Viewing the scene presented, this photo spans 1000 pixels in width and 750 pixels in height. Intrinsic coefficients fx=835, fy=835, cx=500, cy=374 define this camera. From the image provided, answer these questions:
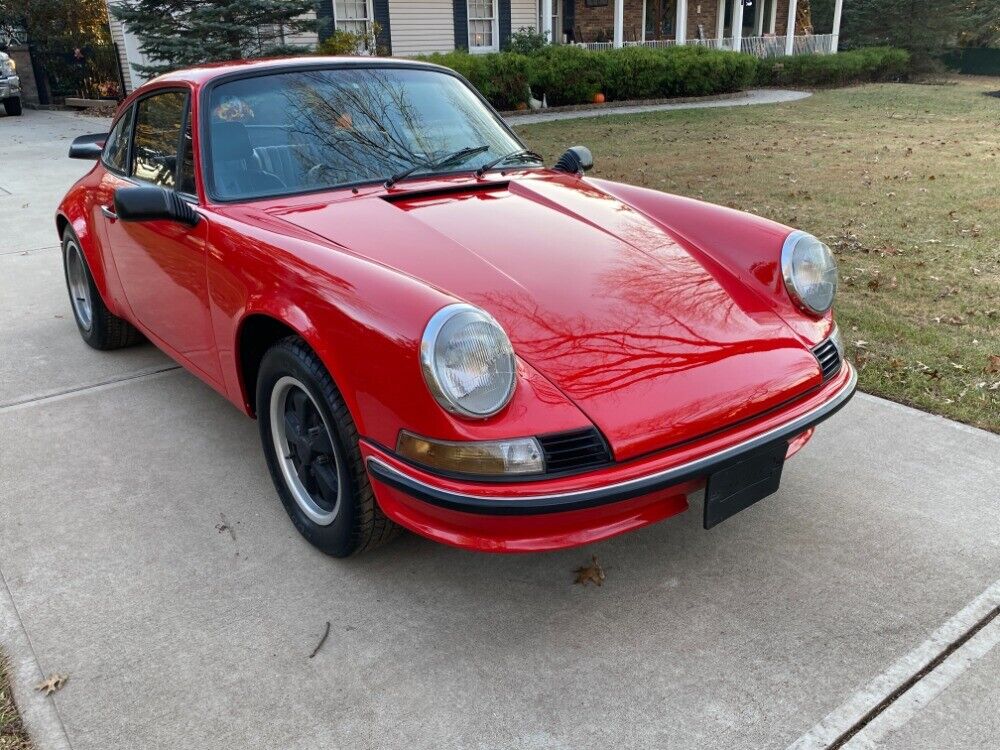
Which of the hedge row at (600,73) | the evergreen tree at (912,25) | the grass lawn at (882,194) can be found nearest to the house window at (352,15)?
the hedge row at (600,73)

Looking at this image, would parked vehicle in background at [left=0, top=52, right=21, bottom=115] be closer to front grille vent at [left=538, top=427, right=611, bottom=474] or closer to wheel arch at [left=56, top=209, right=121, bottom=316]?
wheel arch at [left=56, top=209, right=121, bottom=316]

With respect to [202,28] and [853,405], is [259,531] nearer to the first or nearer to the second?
[853,405]

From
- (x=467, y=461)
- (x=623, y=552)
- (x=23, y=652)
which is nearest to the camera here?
(x=467, y=461)

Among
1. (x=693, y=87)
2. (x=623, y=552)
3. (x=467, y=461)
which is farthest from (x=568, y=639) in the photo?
(x=693, y=87)

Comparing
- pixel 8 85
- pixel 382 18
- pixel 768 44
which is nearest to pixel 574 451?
pixel 8 85

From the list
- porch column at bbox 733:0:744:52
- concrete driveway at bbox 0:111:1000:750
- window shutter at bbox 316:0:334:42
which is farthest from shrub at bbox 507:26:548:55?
concrete driveway at bbox 0:111:1000:750

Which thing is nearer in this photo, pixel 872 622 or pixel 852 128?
pixel 872 622

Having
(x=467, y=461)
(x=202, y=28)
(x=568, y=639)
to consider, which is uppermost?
(x=202, y=28)

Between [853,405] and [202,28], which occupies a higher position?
[202,28]

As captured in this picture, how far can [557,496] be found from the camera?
2.07m

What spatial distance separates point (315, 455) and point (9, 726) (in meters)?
1.08

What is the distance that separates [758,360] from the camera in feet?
8.11

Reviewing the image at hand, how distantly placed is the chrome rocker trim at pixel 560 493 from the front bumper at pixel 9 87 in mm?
18932

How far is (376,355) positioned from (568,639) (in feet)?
3.18
